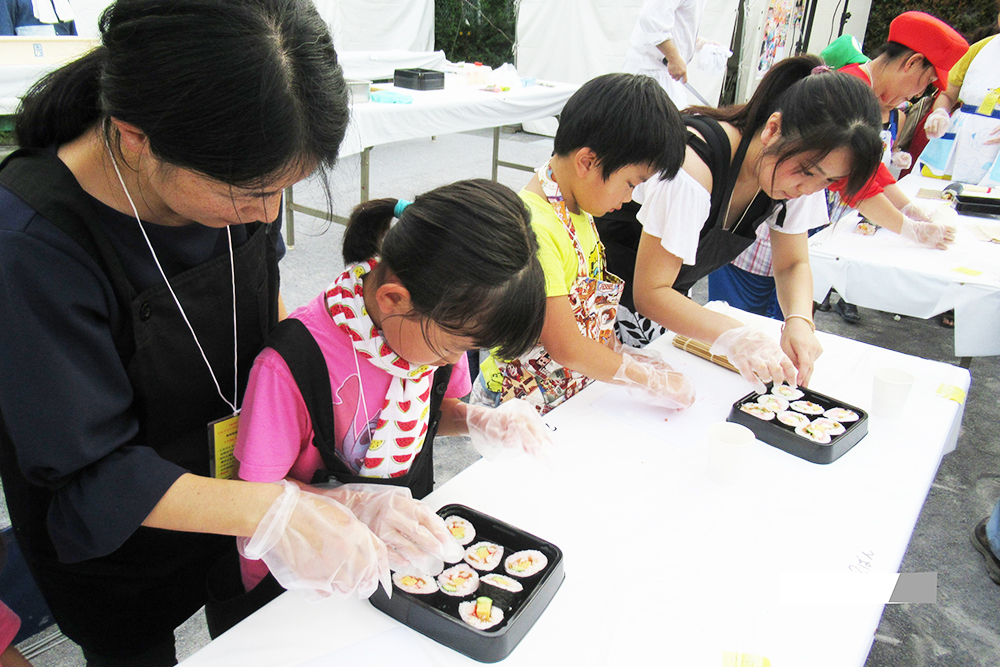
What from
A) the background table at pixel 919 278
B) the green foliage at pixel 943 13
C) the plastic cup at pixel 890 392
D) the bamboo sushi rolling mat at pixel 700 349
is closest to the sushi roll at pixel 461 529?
the bamboo sushi rolling mat at pixel 700 349

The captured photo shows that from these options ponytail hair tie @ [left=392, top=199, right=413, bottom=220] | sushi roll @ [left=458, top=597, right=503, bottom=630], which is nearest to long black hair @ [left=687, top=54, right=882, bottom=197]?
ponytail hair tie @ [left=392, top=199, right=413, bottom=220]

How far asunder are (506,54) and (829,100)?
8.71 m

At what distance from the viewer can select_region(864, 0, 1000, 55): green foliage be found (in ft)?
27.6

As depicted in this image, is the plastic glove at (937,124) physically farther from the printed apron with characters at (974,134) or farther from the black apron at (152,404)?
the black apron at (152,404)

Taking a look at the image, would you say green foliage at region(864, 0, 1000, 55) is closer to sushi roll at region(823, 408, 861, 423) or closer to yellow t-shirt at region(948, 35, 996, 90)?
yellow t-shirt at region(948, 35, 996, 90)

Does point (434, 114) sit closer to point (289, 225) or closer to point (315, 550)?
point (289, 225)

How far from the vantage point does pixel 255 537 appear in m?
0.78

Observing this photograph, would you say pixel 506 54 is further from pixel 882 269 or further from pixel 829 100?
pixel 829 100

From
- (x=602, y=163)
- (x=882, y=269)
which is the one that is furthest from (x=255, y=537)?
(x=882, y=269)

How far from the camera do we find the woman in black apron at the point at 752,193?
4.64 feet

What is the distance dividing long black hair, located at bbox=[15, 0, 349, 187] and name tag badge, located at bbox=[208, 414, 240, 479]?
399 millimetres

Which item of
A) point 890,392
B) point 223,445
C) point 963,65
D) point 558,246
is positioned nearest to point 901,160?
point 963,65

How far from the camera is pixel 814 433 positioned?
132 centimetres

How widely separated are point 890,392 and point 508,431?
36.6 inches
